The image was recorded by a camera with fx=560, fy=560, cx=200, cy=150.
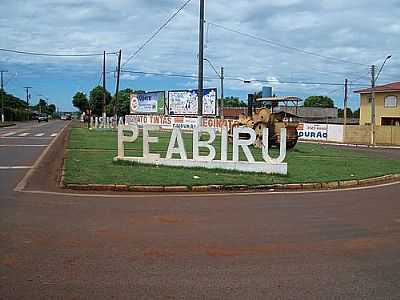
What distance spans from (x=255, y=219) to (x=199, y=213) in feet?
3.45

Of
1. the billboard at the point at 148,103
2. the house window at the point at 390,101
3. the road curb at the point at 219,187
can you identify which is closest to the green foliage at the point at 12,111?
the billboard at the point at 148,103

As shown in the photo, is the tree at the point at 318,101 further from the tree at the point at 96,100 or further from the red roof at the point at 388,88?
the red roof at the point at 388,88

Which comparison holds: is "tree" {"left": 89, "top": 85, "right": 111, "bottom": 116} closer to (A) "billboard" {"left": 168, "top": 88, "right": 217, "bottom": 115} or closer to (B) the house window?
(A) "billboard" {"left": 168, "top": 88, "right": 217, "bottom": 115}

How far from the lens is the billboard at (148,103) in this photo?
233 feet

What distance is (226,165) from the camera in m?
16.6

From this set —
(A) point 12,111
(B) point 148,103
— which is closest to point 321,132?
(B) point 148,103

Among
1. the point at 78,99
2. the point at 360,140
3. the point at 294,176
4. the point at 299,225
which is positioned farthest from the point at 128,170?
the point at 78,99

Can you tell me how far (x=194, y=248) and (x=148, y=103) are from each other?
67485 mm

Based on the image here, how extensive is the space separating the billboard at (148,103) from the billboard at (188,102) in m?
3.58

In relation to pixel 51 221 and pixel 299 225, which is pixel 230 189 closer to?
pixel 299 225

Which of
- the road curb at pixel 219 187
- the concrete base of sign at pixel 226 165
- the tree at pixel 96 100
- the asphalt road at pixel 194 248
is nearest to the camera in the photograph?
the asphalt road at pixel 194 248

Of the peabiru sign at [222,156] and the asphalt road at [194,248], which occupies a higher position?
the peabiru sign at [222,156]

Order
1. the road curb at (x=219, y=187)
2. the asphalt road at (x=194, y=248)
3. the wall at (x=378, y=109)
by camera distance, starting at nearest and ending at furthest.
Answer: the asphalt road at (x=194, y=248) < the road curb at (x=219, y=187) < the wall at (x=378, y=109)

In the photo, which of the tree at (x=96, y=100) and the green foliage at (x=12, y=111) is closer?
the green foliage at (x=12, y=111)
